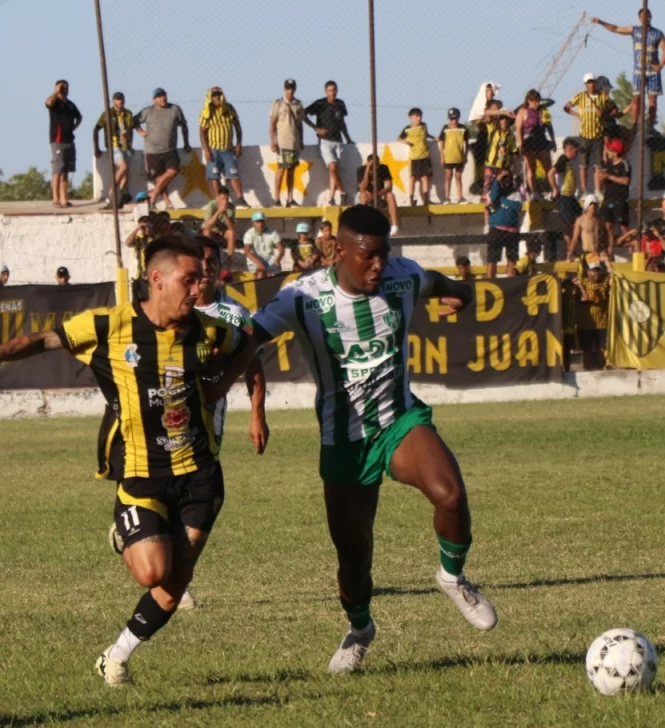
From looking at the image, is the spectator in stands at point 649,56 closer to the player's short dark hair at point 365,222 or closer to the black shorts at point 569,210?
the black shorts at point 569,210

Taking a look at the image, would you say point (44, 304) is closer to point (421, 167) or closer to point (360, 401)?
point (421, 167)

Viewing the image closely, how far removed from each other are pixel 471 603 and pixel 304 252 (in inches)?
668

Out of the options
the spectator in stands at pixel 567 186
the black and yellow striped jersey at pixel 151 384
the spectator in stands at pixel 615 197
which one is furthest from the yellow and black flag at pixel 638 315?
the black and yellow striped jersey at pixel 151 384

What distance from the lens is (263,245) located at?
23.7m

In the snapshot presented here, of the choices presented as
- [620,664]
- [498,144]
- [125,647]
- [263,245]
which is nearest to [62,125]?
[263,245]

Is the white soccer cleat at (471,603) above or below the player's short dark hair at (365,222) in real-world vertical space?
below

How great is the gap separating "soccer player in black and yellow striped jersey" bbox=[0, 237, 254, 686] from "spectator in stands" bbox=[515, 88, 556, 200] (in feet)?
61.7

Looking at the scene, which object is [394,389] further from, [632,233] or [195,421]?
[632,233]

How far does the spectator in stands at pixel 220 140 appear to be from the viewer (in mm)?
24312

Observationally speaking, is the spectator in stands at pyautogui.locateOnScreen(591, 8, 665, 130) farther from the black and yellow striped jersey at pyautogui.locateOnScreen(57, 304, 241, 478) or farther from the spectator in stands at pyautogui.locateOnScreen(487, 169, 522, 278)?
the black and yellow striped jersey at pyautogui.locateOnScreen(57, 304, 241, 478)

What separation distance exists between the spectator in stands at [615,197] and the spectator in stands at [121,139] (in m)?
7.88

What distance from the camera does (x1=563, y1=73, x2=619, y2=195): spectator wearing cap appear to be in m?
24.6

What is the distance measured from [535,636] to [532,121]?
60.4ft

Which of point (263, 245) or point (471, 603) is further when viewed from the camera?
point (263, 245)
